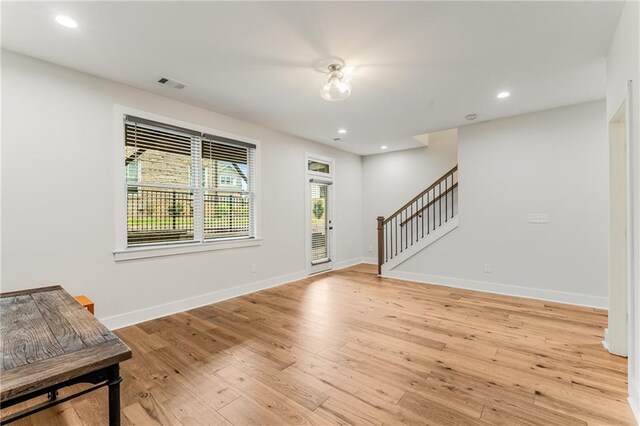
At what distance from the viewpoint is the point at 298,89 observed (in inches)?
128

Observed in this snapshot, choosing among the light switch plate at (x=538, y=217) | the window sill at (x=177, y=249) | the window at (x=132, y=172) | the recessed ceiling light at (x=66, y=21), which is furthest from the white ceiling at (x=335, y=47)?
the window sill at (x=177, y=249)

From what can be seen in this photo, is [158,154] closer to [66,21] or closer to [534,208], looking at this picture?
[66,21]

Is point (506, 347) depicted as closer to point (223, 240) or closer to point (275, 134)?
point (223, 240)

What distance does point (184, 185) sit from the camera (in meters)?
3.70

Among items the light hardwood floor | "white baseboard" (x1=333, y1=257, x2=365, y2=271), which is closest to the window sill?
the light hardwood floor

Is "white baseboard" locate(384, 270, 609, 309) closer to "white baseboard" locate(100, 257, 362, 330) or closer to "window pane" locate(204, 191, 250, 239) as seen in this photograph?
"white baseboard" locate(100, 257, 362, 330)

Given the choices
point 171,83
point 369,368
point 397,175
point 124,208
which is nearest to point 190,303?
point 124,208

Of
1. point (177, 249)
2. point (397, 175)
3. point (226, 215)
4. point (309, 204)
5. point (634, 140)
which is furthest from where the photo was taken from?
point (397, 175)

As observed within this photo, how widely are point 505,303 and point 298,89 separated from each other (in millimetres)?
3875

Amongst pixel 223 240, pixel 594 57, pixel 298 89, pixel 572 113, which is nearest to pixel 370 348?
pixel 223 240

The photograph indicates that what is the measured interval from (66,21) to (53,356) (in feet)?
7.80

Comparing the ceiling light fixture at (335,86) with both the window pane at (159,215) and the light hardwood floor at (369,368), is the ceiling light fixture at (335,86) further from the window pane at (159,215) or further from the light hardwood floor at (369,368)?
the light hardwood floor at (369,368)

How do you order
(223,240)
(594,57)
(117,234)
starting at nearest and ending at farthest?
(594,57) → (117,234) → (223,240)

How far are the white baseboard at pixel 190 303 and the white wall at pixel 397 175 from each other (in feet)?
7.98
